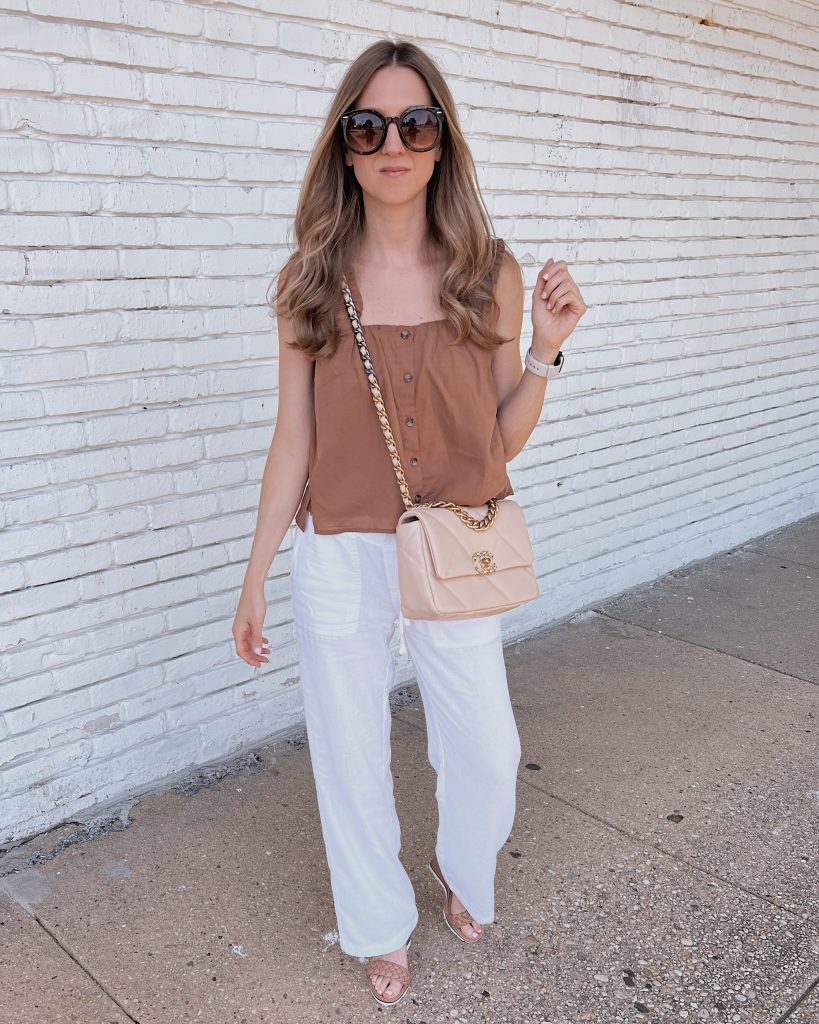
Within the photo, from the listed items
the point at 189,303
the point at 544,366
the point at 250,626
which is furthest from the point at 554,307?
the point at 189,303

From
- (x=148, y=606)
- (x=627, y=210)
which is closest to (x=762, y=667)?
(x=627, y=210)

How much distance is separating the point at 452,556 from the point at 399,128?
83cm

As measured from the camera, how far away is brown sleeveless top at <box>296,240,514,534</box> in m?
2.04

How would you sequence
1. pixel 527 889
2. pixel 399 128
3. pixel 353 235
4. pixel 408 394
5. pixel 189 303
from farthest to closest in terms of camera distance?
pixel 189 303 → pixel 527 889 → pixel 353 235 → pixel 408 394 → pixel 399 128

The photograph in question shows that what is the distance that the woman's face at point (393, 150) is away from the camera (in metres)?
1.94

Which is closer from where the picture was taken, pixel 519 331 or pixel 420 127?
pixel 420 127

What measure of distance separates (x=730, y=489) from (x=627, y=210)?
183 centimetres

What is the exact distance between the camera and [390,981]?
2.28 m

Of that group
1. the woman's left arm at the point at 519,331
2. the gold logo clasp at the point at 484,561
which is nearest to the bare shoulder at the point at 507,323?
the woman's left arm at the point at 519,331

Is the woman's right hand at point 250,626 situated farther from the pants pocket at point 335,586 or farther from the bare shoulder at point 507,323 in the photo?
the bare shoulder at point 507,323

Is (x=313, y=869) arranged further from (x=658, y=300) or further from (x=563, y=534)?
(x=658, y=300)

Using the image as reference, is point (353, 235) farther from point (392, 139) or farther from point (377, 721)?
point (377, 721)

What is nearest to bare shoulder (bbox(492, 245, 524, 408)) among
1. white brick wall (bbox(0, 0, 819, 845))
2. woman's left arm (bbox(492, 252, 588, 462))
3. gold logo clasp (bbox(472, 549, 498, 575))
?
woman's left arm (bbox(492, 252, 588, 462))

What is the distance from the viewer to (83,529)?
2.78m
